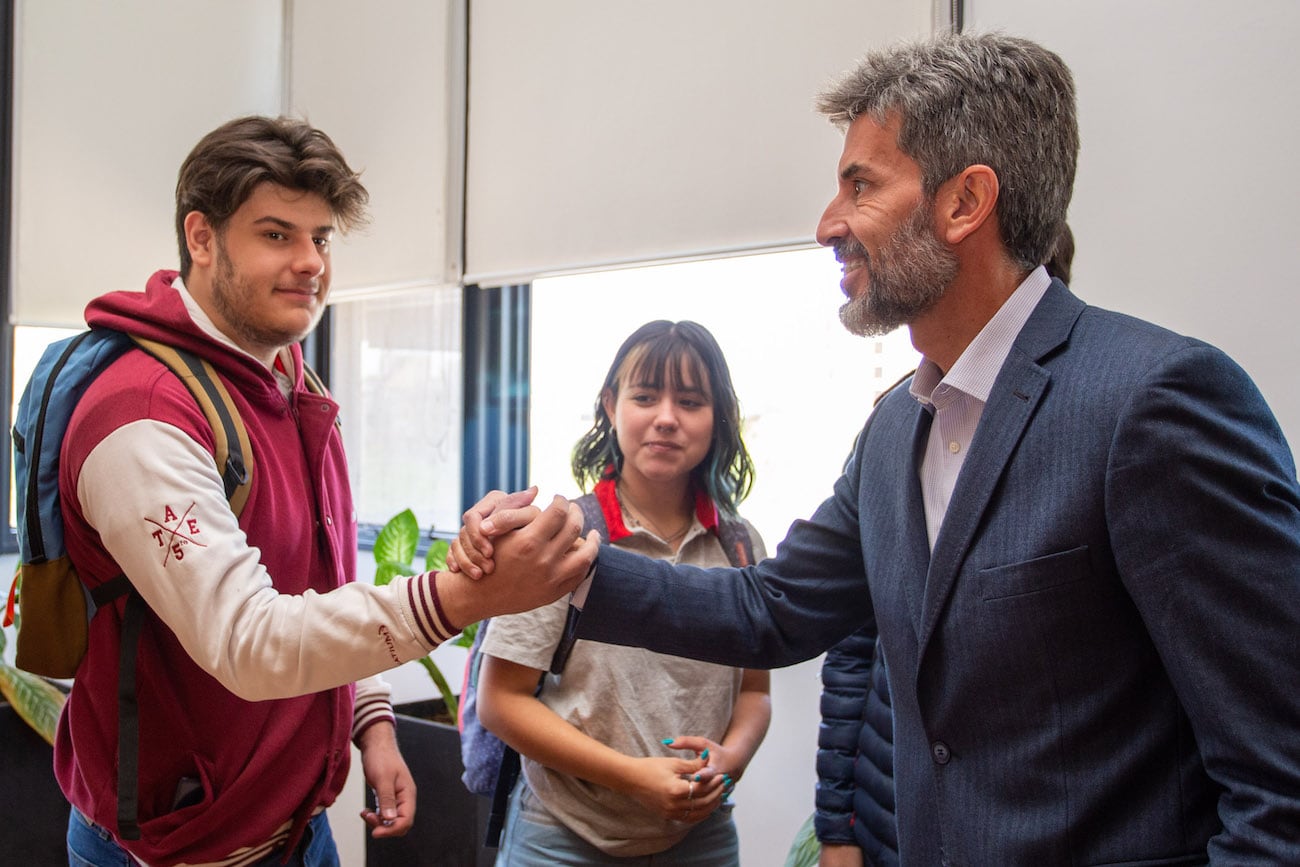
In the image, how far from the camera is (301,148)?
1.79m

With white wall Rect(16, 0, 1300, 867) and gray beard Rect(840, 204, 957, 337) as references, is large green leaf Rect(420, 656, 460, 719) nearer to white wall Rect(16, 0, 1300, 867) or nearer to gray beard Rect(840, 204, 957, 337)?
white wall Rect(16, 0, 1300, 867)

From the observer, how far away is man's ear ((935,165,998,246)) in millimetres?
1367

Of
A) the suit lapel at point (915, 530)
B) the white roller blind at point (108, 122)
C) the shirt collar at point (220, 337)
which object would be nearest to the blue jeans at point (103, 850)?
the shirt collar at point (220, 337)

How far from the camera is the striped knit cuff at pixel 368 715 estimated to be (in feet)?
6.31

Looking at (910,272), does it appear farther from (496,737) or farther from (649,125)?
(649,125)

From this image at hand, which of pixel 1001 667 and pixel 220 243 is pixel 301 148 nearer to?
pixel 220 243

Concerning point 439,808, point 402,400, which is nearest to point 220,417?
point 439,808

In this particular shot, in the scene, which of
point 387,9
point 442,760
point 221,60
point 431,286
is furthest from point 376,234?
point 442,760

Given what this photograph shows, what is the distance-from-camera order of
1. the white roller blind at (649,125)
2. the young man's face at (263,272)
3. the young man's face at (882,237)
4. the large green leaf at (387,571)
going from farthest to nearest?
the large green leaf at (387,571) → the white roller blind at (649,125) → the young man's face at (263,272) → the young man's face at (882,237)

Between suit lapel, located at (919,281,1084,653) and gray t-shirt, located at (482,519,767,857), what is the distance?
27.2 inches

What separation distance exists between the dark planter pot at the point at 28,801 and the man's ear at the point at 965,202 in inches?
122

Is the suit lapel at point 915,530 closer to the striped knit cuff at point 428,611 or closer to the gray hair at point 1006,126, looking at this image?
the gray hair at point 1006,126

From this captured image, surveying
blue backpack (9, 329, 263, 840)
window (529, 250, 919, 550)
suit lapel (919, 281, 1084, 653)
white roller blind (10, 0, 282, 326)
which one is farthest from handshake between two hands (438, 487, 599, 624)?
white roller blind (10, 0, 282, 326)

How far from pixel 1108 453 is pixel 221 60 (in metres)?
4.38
